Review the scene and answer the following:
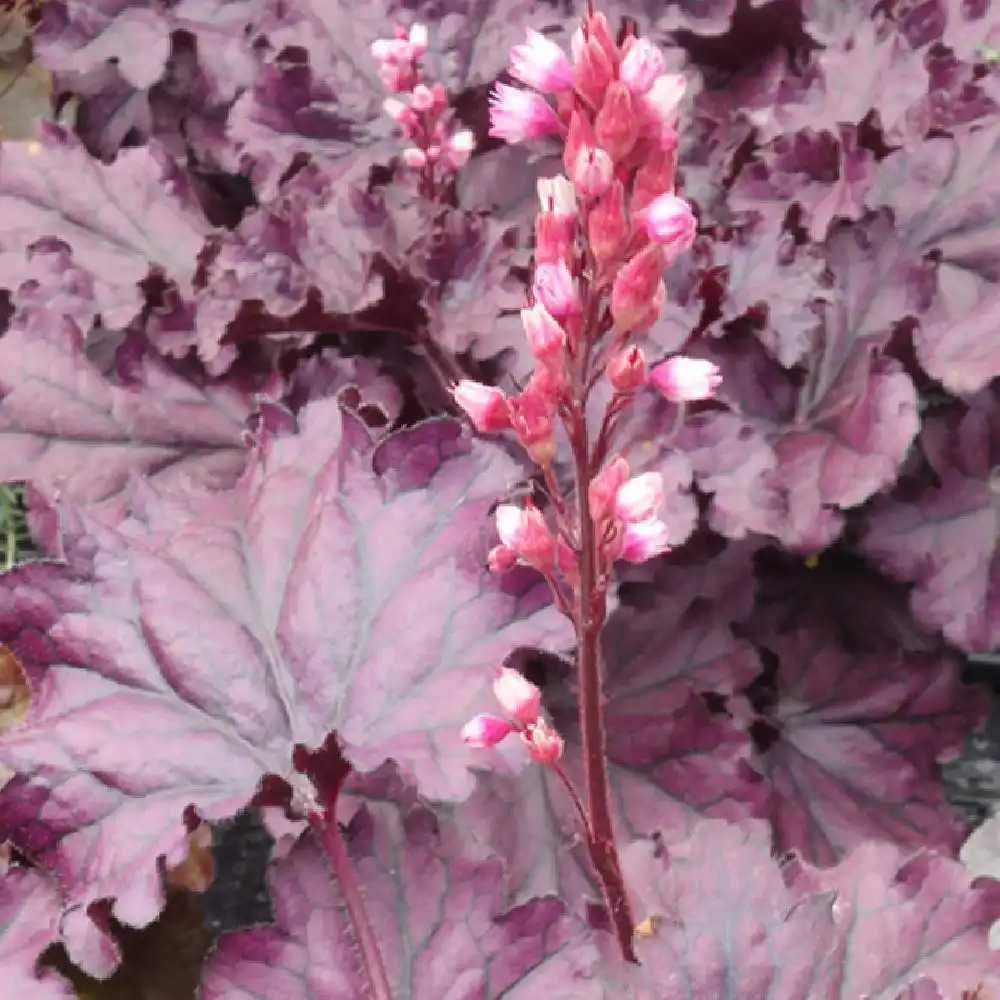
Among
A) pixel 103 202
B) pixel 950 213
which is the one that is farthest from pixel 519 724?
pixel 103 202

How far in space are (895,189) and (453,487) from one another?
717mm

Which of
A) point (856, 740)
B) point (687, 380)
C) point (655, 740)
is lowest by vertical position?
point (856, 740)

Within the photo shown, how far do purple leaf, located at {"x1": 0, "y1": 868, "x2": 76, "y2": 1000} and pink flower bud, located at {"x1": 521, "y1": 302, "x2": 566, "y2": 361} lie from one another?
0.66 meters

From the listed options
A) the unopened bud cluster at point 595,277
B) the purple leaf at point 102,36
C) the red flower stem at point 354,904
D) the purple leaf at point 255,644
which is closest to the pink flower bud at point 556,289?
the unopened bud cluster at point 595,277

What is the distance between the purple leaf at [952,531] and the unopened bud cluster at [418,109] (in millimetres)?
634

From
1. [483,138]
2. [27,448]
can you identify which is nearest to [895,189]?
[483,138]

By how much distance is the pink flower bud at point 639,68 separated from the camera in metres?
0.63

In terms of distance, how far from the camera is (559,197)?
0.65m

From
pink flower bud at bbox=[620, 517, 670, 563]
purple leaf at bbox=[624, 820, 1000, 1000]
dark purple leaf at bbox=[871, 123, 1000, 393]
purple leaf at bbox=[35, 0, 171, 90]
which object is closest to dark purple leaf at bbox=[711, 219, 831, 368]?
dark purple leaf at bbox=[871, 123, 1000, 393]

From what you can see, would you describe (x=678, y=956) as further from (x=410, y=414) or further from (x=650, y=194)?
(x=410, y=414)

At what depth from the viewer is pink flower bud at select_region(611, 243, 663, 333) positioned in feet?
2.05

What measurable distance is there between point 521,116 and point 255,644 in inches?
19.4

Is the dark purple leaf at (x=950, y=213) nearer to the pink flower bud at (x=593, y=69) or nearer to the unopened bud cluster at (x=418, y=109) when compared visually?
the unopened bud cluster at (x=418, y=109)

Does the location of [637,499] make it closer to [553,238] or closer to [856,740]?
[553,238]
